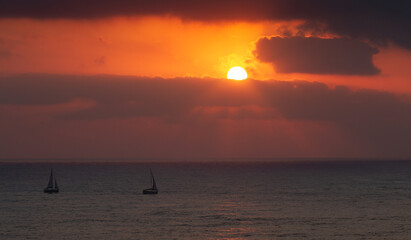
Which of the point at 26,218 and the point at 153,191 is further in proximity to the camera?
the point at 153,191

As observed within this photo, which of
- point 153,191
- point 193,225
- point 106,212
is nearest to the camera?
point 193,225

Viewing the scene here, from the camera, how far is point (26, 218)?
102125 mm

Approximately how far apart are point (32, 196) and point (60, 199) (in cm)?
1500

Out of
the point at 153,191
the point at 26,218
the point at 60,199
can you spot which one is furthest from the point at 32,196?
the point at 26,218

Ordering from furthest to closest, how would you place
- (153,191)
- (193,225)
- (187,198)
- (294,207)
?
(153,191) < (187,198) < (294,207) < (193,225)

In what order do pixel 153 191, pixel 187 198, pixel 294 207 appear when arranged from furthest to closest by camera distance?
pixel 153 191, pixel 187 198, pixel 294 207

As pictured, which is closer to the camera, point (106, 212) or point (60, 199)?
point (106, 212)

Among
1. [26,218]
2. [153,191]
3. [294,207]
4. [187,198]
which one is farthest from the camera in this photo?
[153,191]

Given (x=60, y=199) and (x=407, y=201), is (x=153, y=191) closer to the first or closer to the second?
(x=60, y=199)

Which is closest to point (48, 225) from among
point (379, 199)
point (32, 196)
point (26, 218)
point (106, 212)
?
point (26, 218)

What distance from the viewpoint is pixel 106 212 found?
112500 millimetres

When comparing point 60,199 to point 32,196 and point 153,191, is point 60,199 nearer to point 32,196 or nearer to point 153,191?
point 32,196

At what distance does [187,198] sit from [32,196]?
134ft

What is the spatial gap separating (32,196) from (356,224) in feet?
295
